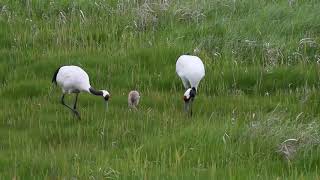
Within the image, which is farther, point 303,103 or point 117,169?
point 303,103

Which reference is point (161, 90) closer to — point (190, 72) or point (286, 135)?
point (190, 72)

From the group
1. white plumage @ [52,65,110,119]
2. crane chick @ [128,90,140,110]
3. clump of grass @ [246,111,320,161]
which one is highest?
white plumage @ [52,65,110,119]

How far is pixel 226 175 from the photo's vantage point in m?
4.89

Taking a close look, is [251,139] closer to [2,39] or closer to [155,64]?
[155,64]

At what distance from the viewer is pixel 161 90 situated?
311 inches

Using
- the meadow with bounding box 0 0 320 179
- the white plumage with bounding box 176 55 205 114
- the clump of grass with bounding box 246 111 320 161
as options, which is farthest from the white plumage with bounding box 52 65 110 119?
the clump of grass with bounding box 246 111 320 161

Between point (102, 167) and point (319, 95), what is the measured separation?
10.7ft

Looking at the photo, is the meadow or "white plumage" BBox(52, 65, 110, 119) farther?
"white plumage" BBox(52, 65, 110, 119)

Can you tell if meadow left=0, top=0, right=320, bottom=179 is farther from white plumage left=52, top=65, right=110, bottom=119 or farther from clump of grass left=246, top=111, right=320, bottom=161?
white plumage left=52, top=65, right=110, bottom=119

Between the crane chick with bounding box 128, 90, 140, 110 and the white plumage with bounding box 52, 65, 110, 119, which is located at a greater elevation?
the white plumage with bounding box 52, 65, 110, 119

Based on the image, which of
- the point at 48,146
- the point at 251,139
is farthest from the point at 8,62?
the point at 251,139

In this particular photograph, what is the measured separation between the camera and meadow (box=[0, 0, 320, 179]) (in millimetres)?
5250

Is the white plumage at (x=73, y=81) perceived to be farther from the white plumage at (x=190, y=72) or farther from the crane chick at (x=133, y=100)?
the white plumage at (x=190, y=72)

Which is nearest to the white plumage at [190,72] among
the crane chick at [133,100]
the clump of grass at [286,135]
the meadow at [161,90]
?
the meadow at [161,90]
